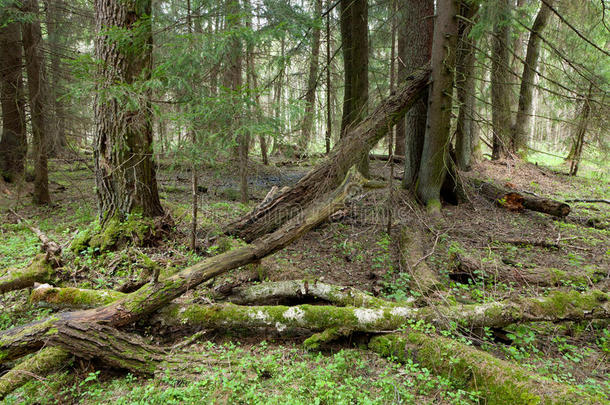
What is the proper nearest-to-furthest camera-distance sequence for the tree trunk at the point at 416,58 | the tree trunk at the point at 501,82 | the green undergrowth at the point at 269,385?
the green undergrowth at the point at 269,385
the tree trunk at the point at 501,82
the tree trunk at the point at 416,58

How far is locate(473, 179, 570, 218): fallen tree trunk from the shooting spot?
7.66 meters

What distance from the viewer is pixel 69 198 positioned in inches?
390

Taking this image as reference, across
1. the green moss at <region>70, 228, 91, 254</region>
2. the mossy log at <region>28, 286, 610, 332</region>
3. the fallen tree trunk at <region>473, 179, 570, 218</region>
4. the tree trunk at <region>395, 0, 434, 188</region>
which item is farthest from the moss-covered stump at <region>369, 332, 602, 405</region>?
the fallen tree trunk at <region>473, 179, 570, 218</region>

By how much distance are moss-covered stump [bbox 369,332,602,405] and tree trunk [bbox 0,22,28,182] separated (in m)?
10.8

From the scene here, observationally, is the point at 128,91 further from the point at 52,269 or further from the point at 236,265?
the point at 236,265

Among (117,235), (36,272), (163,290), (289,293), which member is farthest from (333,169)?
(36,272)

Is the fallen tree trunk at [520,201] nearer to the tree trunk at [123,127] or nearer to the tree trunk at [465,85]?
the tree trunk at [465,85]

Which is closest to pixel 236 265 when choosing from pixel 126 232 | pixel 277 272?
pixel 277 272

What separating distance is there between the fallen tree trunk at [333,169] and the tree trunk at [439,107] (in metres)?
0.34

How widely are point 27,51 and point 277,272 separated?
8.74m

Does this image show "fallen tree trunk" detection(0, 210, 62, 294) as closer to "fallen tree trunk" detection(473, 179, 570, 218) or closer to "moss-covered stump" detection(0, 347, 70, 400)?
"moss-covered stump" detection(0, 347, 70, 400)

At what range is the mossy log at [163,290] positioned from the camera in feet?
9.84

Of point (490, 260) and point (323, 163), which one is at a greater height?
point (323, 163)

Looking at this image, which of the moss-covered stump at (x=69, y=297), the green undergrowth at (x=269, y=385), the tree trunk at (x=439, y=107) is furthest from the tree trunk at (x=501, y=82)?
the moss-covered stump at (x=69, y=297)
